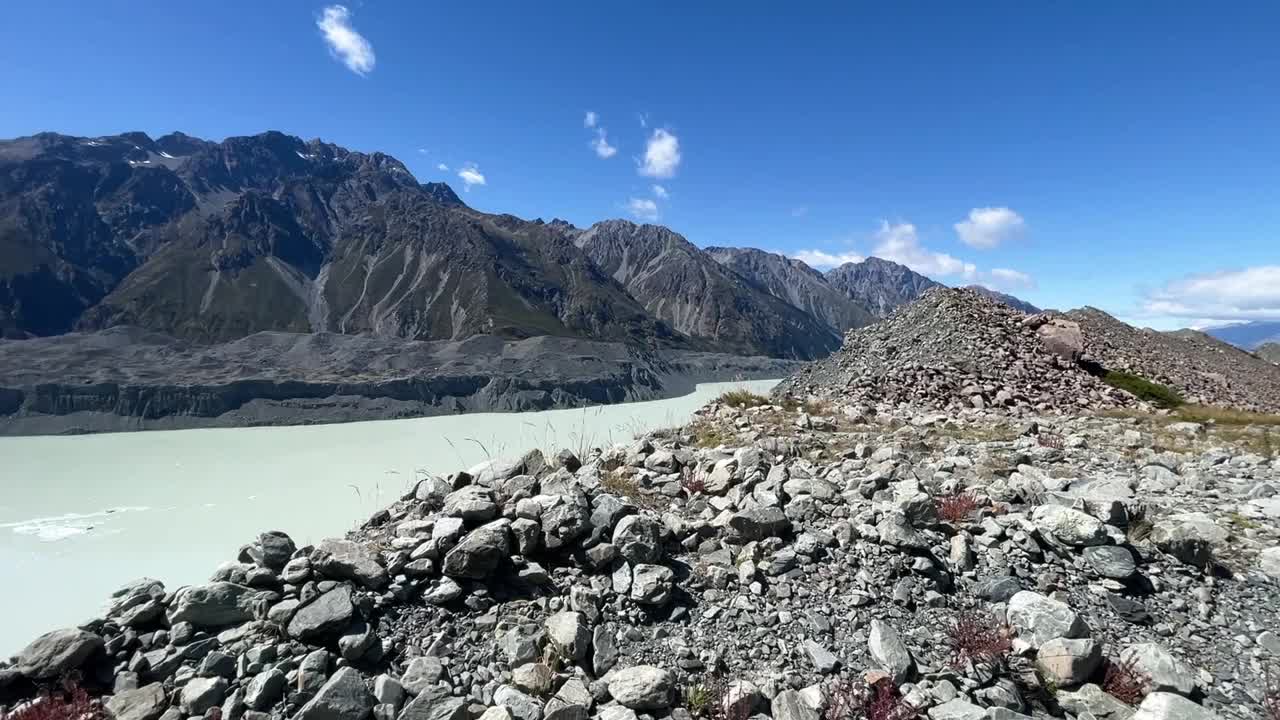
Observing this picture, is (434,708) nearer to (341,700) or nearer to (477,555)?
(341,700)

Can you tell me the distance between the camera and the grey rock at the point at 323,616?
327 cm

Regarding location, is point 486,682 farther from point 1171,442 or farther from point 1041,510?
Answer: point 1171,442

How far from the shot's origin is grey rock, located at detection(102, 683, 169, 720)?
296cm

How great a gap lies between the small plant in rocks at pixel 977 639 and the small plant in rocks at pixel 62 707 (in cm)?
491

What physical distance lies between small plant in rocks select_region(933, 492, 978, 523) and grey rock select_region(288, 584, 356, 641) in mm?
4587

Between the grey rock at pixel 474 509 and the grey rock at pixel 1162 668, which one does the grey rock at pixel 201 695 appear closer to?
the grey rock at pixel 474 509

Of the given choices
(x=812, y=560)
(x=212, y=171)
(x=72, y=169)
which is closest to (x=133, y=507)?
(x=812, y=560)

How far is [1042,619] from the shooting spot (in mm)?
3309

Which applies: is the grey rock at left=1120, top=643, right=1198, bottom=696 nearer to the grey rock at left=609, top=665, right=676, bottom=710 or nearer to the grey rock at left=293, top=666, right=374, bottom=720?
the grey rock at left=609, top=665, right=676, bottom=710

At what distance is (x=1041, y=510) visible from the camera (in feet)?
14.5

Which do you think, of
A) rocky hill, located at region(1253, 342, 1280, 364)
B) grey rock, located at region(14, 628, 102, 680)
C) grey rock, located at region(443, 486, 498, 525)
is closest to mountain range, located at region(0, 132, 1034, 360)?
grey rock, located at region(443, 486, 498, 525)

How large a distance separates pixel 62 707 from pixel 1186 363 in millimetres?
35479

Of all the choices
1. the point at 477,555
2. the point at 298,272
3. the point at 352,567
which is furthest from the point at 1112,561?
the point at 298,272

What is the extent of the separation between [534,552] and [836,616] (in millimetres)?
2209
